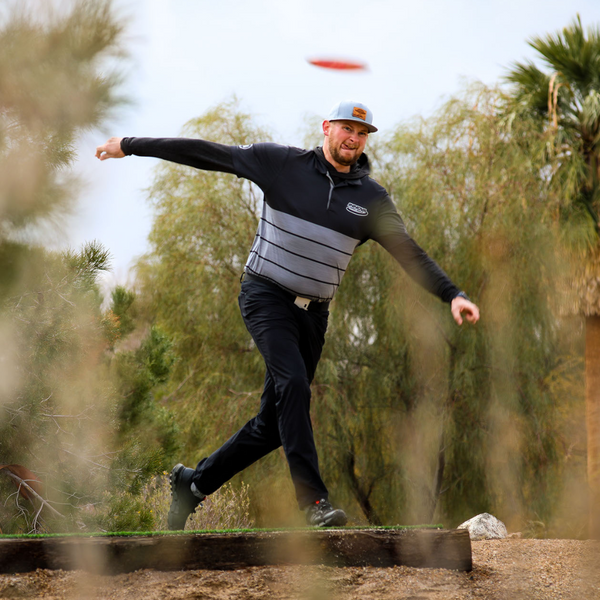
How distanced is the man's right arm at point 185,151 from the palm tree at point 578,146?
804 cm

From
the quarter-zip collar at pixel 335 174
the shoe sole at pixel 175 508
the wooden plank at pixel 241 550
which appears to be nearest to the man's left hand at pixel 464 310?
the quarter-zip collar at pixel 335 174

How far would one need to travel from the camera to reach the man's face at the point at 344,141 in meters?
2.85

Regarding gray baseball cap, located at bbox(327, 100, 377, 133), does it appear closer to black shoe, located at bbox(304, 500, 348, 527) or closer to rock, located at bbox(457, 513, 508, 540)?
black shoe, located at bbox(304, 500, 348, 527)

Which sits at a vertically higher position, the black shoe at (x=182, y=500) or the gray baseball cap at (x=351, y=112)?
the gray baseball cap at (x=351, y=112)

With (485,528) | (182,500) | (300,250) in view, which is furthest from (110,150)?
(485,528)

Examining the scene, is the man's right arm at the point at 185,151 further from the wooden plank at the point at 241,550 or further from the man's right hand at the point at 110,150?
the wooden plank at the point at 241,550

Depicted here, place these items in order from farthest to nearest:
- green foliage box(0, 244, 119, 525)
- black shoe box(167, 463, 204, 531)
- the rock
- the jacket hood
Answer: the rock → green foliage box(0, 244, 119, 525) → black shoe box(167, 463, 204, 531) → the jacket hood

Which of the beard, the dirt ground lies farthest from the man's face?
the dirt ground

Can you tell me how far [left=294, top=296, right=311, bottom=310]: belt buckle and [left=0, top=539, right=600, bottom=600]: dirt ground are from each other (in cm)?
103

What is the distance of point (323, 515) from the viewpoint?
2.61m

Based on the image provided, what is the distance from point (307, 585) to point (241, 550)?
27 centimetres

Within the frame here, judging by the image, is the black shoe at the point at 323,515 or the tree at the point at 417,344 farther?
the tree at the point at 417,344

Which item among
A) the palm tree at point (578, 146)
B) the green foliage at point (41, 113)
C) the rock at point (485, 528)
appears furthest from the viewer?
the palm tree at point (578, 146)

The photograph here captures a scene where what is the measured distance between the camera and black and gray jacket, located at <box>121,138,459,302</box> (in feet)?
9.18
